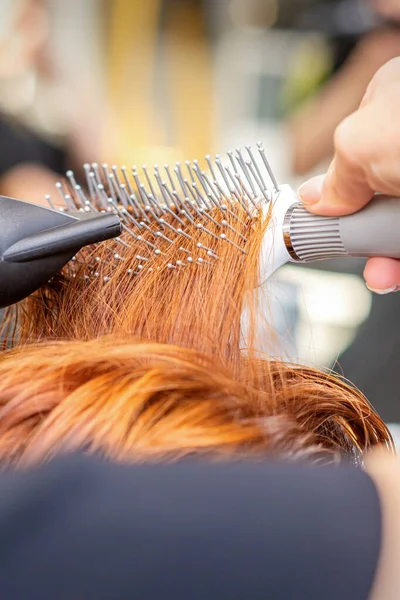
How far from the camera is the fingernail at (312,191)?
607 millimetres

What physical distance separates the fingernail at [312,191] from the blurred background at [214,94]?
2.07 ft

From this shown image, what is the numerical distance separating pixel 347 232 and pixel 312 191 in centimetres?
6

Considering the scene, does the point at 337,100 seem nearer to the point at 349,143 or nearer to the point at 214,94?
the point at 214,94

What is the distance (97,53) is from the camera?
2029 millimetres

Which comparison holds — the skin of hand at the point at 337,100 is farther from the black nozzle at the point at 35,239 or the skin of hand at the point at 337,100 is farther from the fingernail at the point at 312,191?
the black nozzle at the point at 35,239

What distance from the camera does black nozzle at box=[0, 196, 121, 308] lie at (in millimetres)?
564

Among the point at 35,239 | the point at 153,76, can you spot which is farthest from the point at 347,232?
the point at 153,76

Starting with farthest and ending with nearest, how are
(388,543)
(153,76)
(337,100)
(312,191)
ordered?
(153,76)
(337,100)
(312,191)
(388,543)

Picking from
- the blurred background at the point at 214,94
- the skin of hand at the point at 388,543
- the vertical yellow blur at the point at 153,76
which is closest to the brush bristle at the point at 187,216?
the skin of hand at the point at 388,543

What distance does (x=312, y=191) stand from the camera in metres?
0.61

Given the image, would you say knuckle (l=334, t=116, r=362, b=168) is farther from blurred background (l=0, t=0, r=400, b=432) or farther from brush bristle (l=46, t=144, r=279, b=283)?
blurred background (l=0, t=0, r=400, b=432)

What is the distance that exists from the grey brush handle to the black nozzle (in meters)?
0.18

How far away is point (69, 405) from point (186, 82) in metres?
1.90

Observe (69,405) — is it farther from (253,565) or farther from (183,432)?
(253,565)
